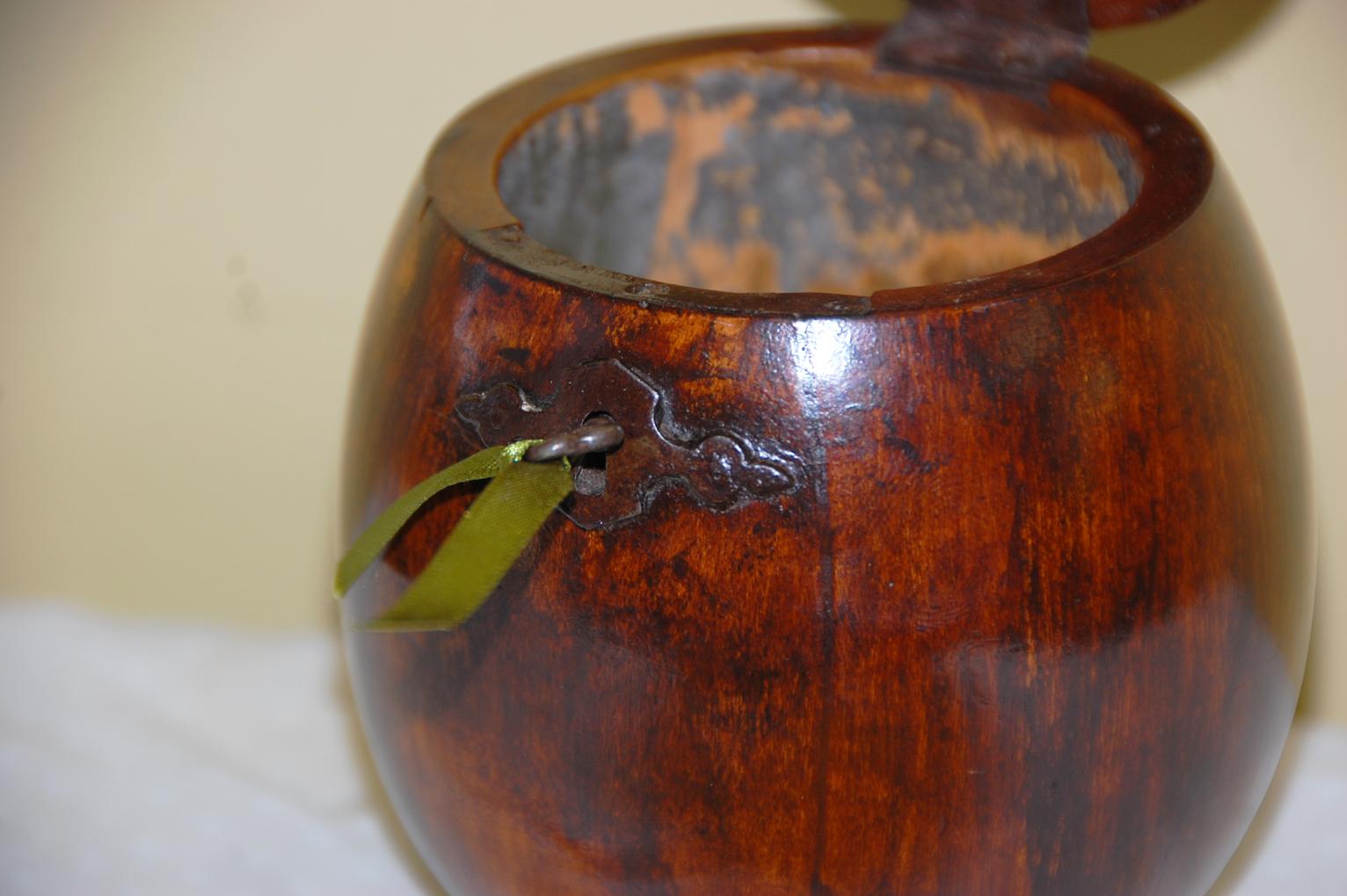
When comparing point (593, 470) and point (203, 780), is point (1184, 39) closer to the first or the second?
point (593, 470)

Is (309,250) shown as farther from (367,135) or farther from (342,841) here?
(342,841)

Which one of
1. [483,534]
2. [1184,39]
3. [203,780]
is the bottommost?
[203,780]

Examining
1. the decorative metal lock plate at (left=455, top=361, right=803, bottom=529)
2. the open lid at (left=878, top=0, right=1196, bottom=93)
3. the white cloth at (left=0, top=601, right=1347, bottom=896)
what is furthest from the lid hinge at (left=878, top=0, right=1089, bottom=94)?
the white cloth at (left=0, top=601, right=1347, bottom=896)

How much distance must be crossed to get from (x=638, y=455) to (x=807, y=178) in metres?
0.56

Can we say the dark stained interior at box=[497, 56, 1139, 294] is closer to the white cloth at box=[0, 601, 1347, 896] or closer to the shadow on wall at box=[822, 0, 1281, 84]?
the shadow on wall at box=[822, 0, 1281, 84]

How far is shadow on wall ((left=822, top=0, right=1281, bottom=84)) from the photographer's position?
139cm

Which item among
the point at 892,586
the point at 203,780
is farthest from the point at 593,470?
the point at 203,780

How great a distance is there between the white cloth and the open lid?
0.63m

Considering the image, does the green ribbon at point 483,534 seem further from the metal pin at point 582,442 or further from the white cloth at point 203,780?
the white cloth at point 203,780

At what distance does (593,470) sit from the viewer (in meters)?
0.85

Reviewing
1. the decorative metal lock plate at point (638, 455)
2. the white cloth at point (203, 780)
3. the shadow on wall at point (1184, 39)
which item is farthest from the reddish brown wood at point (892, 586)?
the shadow on wall at point (1184, 39)

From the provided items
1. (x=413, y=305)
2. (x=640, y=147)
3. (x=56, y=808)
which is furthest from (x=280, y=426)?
(x=413, y=305)

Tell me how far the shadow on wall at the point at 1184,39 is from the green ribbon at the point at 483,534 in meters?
0.73

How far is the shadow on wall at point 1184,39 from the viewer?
54.6 inches
